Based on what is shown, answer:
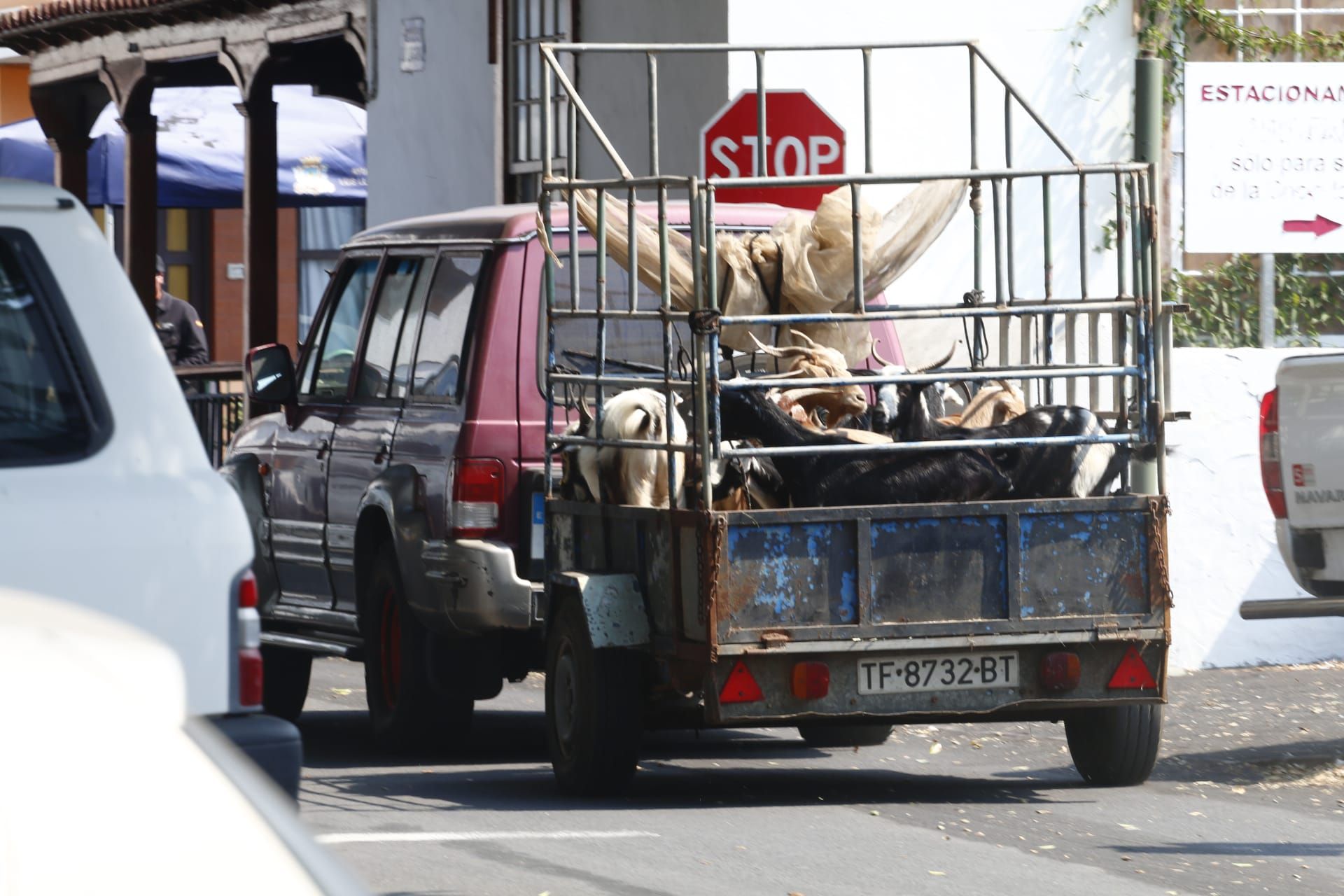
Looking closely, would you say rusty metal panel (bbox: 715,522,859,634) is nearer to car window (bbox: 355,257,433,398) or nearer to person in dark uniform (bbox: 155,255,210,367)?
→ car window (bbox: 355,257,433,398)

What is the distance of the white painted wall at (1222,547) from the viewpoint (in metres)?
12.4

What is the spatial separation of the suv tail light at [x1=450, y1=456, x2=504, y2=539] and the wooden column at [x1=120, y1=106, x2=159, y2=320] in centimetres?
1268

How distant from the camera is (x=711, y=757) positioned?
988 centimetres

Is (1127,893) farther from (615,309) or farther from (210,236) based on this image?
(210,236)

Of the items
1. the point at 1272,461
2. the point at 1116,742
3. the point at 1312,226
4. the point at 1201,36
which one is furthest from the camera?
the point at 1201,36

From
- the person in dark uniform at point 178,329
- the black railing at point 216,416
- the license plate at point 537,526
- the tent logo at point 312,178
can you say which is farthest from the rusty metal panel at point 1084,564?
the tent logo at point 312,178

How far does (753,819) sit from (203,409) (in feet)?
37.8

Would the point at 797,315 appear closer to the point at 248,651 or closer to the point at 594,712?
the point at 594,712

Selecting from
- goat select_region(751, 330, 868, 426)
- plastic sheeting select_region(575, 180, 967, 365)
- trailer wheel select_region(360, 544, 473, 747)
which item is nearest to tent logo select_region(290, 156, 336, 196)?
trailer wheel select_region(360, 544, 473, 747)

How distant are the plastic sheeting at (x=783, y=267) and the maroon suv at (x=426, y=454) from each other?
0.24 meters

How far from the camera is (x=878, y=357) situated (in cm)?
980

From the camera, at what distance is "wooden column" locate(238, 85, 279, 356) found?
788 inches

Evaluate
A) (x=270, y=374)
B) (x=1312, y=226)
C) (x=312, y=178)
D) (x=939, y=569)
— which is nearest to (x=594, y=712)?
(x=939, y=569)

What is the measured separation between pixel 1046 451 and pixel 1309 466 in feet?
5.01
